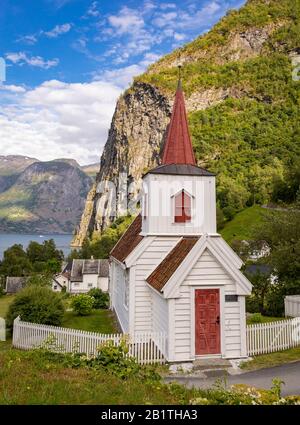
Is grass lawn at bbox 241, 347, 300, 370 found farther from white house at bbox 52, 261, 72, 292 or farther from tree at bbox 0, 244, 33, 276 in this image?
tree at bbox 0, 244, 33, 276

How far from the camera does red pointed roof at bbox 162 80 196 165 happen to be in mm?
17562

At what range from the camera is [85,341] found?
1435cm

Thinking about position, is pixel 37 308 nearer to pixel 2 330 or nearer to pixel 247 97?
pixel 2 330

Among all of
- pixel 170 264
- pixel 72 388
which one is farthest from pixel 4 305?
pixel 72 388

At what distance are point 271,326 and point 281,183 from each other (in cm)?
5958

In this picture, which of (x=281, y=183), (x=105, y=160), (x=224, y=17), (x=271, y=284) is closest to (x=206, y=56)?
(x=224, y=17)

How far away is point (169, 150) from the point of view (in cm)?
1778

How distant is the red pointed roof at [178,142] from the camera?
57.6ft

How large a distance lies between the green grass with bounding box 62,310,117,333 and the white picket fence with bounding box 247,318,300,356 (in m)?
8.13

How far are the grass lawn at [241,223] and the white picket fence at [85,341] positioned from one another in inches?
1966

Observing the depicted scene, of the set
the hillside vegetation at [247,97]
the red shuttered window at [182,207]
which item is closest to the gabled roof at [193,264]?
the red shuttered window at [182,207]
